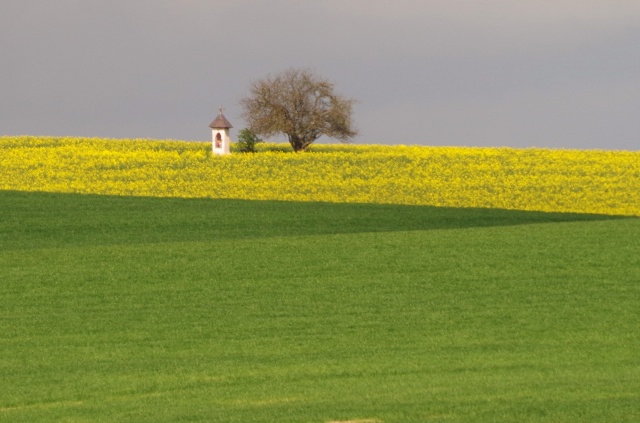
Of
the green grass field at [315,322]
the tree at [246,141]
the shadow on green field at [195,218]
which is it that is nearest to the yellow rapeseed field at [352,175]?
the tree at [246,141]

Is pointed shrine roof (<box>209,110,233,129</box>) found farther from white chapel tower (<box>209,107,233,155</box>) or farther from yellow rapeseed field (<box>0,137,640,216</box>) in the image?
yellow rapeseed field (<box>0,137,640,216</box>)

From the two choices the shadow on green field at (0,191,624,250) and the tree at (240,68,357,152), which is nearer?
the shadow on green field at (0,191,624,250)

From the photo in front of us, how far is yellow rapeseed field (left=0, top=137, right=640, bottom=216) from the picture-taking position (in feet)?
143

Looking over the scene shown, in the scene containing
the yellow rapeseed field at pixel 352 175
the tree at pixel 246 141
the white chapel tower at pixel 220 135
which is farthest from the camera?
the tree at pixel 246 141

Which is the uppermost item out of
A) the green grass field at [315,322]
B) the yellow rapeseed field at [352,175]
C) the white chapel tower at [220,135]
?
the white chapel tower at [220,135]

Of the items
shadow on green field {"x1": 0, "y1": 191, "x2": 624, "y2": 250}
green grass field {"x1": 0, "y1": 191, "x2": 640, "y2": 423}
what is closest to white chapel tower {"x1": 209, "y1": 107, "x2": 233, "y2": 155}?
shadow on green field {"x1": 0, "y1": 191, "x2": 624, "y2": 250}

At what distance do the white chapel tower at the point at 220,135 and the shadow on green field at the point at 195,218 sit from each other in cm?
1723

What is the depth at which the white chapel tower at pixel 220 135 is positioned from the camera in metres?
57.5

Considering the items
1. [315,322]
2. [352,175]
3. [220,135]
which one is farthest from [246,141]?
[315,322]

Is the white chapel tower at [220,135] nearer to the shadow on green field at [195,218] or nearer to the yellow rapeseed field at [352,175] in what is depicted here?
the yellow rapeseed field at [352,175]

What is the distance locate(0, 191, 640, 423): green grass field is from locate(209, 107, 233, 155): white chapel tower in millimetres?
23279

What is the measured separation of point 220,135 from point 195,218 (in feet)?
75.9

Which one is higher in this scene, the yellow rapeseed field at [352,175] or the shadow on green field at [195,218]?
the yellow rapeseed field at [352,175]

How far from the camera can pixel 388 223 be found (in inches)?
1399
